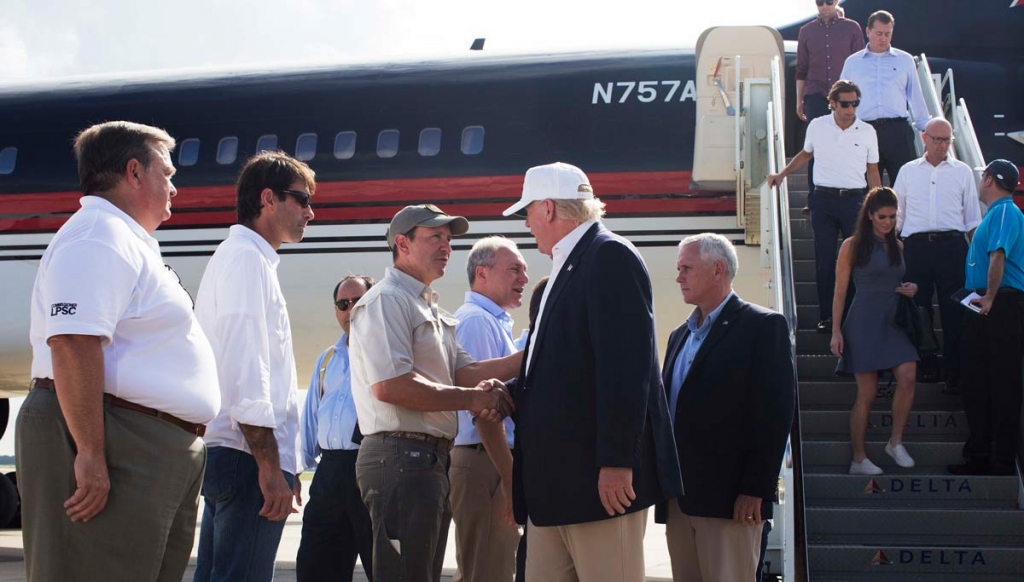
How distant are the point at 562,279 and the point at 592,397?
0.39 meters

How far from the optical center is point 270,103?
998cm

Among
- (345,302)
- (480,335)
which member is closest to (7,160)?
(345,302)

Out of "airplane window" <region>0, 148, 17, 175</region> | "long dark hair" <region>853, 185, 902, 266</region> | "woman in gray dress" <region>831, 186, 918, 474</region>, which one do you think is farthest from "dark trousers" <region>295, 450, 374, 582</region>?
"airplane window" <region>0, 148, 17, 175</region>

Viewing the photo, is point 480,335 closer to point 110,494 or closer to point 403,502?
point 403,502

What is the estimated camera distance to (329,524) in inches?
197

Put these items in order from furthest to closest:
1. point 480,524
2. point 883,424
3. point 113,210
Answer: point 883,424 → point 480,524 → point 113,210

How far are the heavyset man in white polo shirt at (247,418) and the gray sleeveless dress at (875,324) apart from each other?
10.2ft

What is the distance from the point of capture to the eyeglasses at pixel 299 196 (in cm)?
400

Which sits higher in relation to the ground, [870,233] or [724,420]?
[870,233]

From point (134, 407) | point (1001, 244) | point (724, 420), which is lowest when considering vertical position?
point (134, 407)

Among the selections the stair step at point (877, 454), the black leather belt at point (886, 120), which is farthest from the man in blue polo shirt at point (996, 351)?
the black leather belt at point (886, 120)

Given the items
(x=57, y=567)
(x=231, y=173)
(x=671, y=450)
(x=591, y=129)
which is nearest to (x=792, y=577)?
(x=671, y=450)

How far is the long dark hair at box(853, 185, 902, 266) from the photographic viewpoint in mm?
5969

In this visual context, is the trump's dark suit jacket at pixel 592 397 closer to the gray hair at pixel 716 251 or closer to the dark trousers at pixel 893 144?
the gray hair at pixel 716 251
